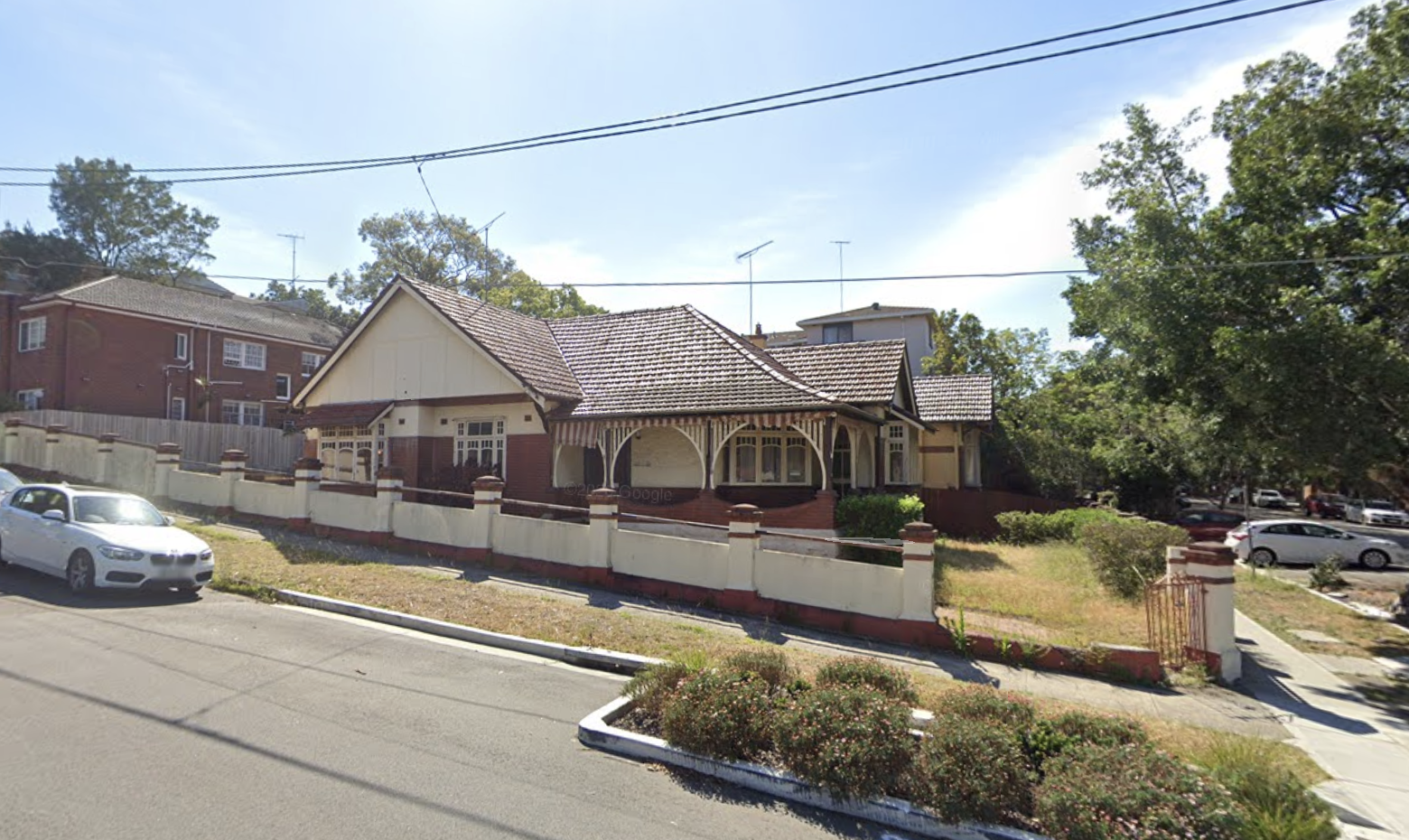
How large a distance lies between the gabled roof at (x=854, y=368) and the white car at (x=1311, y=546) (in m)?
13.5

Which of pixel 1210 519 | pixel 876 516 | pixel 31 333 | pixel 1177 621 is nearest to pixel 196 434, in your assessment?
pixel 31 333

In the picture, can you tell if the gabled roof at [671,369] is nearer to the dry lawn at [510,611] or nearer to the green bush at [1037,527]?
the dry lawn at [510,611]

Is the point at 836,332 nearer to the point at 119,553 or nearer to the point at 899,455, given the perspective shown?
A: the point at 899,455

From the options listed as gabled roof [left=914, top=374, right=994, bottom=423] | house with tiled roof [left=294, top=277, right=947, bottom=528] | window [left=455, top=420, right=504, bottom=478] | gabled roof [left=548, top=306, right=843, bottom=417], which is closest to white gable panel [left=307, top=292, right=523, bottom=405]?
house with tiled roof [left=294, top=277, right=947, bottom=528]

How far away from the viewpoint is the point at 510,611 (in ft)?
33.7

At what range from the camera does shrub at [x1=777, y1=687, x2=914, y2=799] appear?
5094 millimetres

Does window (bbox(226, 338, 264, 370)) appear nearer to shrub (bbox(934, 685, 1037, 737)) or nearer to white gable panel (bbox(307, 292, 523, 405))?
white gable panel (bbox(307, 292, 523, 405))

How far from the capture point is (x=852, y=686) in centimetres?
629

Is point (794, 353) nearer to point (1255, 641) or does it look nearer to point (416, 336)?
point (416, 336)

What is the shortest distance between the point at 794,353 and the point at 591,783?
17229mm

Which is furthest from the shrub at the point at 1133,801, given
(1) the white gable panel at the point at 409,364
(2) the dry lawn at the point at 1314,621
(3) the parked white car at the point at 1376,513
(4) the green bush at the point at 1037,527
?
(3) the parked white car at the point at 1376,513

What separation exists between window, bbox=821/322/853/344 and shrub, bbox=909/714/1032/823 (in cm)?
3922

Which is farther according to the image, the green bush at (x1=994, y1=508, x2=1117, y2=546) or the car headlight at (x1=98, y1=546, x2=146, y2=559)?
the green bush at (x1=994, y1=508, x2=1117, y2=546)

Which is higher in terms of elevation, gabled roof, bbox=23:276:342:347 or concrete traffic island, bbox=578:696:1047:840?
gabled roof, bbox=23:276:342:347
